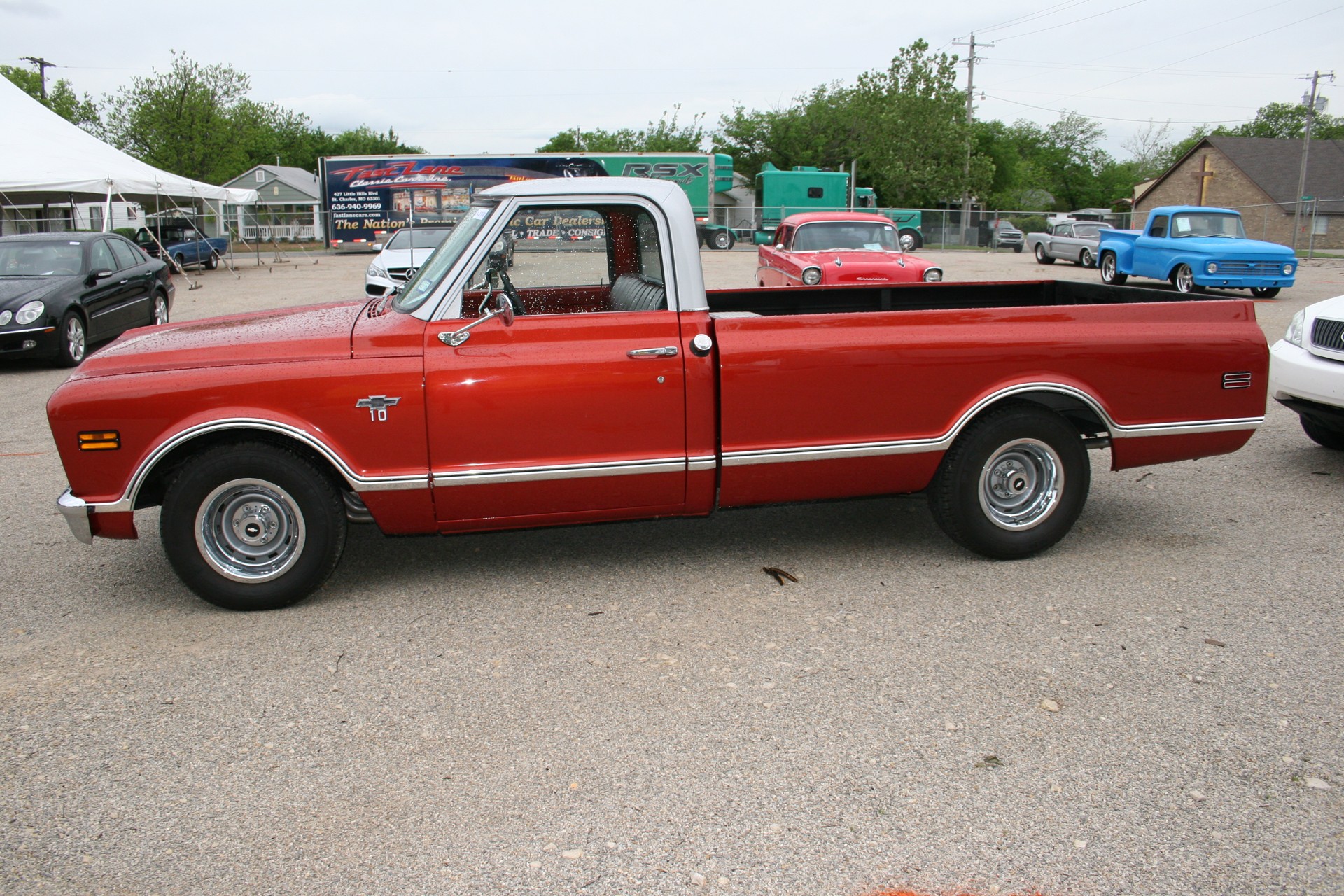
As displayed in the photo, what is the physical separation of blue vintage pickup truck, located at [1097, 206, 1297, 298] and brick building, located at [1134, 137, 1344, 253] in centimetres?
3681

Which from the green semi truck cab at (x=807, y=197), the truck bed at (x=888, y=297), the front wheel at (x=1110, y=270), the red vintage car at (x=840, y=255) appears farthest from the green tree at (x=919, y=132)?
the truck bed at (x=888, y=297)

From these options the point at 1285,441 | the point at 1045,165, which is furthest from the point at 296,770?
the point at 1045,165

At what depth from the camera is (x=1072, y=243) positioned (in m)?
28.9

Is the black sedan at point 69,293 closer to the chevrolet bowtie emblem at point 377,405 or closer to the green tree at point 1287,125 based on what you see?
the chevrolet bowtie emblem at point 377,405

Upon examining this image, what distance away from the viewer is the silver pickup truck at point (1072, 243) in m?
28.3

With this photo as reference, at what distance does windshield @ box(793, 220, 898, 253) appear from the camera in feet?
44.9

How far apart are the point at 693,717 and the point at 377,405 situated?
1887 millimetres

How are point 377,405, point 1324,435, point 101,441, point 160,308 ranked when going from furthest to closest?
1. point 160,308
2. point 1324,435
3. point 377,405
4. point 101,441

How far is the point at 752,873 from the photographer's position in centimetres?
259

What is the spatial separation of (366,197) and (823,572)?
35.6m

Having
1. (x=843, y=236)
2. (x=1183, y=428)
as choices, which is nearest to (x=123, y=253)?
(x=843, y=236)

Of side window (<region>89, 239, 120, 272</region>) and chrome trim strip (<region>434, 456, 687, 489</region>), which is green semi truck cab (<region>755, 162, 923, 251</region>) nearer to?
side window (<region>89, 239, 120, 272</region>)

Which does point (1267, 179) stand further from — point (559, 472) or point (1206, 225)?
point (559, 472)

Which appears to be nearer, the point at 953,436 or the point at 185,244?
the point at 953,436
